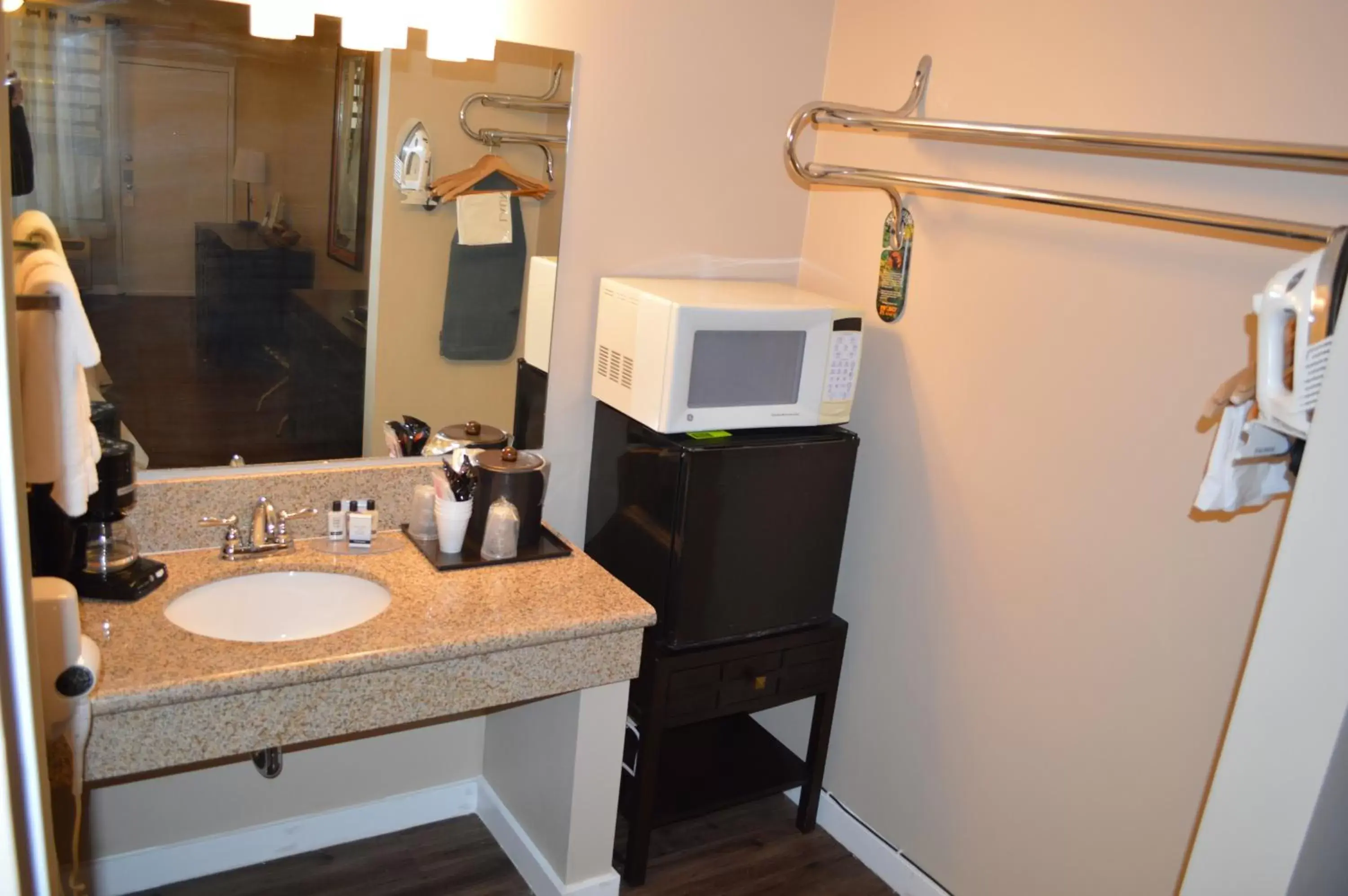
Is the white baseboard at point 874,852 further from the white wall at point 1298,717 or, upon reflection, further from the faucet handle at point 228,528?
the white wall at point 1298,717

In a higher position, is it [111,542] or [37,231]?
[37,231]

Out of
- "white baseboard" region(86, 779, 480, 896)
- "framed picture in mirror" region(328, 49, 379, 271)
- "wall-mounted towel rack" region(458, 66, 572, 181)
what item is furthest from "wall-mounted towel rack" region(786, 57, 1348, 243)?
"white baseboard" region(86, 779, 480, 896)

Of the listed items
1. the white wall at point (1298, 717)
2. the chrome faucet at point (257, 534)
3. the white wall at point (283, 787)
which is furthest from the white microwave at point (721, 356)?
the white wall at point (1298, 717)

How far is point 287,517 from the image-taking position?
2156 millimetres

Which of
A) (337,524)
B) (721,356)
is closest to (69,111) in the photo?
(337,524)

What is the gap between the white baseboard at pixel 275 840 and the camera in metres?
2.24

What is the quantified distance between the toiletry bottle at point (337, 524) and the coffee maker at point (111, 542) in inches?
13.7

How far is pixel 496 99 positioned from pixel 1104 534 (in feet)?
4.89

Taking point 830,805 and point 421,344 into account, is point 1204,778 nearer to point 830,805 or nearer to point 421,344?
point 830,805

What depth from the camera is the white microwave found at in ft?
7.11

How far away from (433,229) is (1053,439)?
52.3 inches

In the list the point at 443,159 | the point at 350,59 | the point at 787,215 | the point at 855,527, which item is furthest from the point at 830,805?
the point at 350,59

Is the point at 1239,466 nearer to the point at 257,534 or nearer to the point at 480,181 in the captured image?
the point at 480,181

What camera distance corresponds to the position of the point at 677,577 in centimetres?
225
